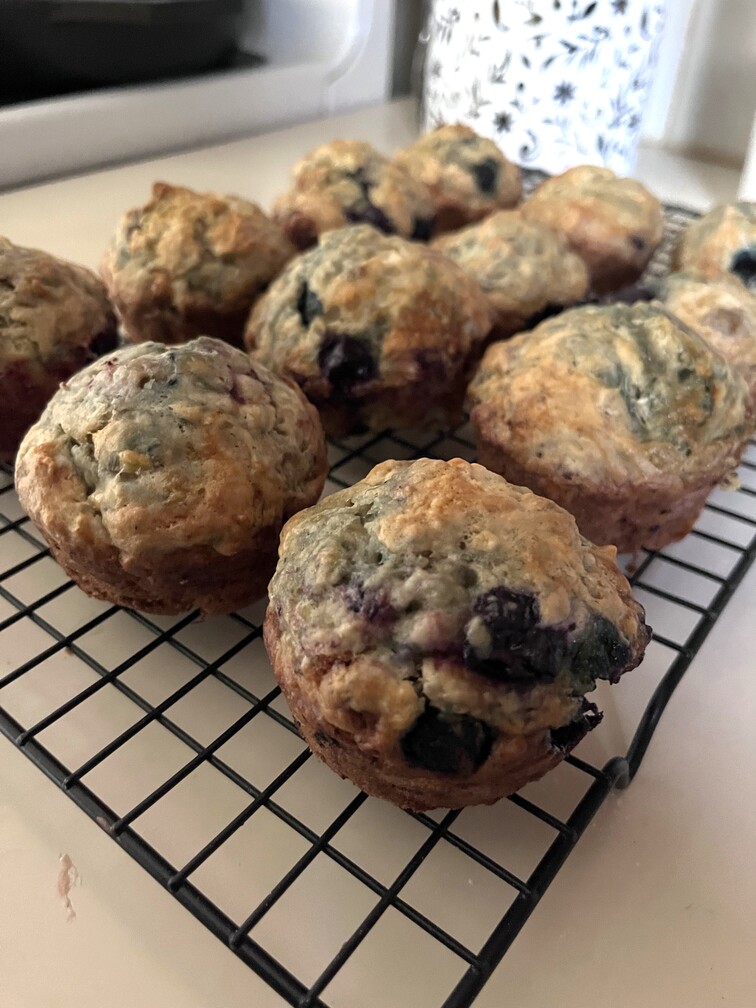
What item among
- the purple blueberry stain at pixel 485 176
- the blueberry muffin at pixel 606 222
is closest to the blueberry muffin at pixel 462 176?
the purple blueberry stain at pixel 485 176

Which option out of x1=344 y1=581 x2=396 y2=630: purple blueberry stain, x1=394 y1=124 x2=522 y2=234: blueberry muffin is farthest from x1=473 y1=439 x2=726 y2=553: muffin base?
x1=394 y1=124 x2=522 y2=234: blueberry muffin

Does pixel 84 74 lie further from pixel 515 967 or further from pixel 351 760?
pixel 515 967

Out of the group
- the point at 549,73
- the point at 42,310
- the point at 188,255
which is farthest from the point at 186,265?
the point at 549,73

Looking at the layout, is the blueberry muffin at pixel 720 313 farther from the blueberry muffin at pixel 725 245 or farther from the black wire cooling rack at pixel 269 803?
the black wire cooling rack at pixel 269 803

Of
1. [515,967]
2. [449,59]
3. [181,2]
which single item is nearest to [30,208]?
[181,2]

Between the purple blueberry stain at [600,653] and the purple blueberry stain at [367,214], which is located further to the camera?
the purple blueberry stain at [367,214]

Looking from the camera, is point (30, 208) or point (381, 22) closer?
point (30, 208)

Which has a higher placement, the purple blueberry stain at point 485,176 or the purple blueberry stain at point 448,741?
the purple blueberry stain at point 485,176
